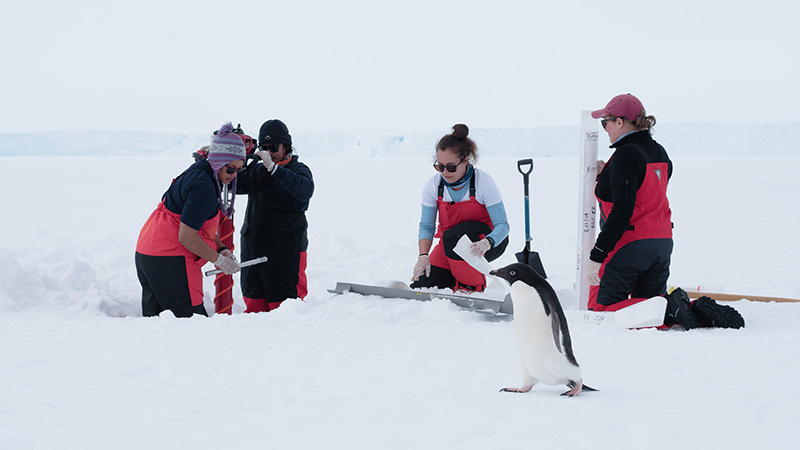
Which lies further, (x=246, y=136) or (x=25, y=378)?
(x=246, y=136)

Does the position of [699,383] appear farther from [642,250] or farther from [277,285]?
[277,285]

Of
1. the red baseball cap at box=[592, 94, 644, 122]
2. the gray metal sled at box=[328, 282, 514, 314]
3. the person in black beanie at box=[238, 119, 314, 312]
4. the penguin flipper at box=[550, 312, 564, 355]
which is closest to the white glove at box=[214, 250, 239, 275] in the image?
the person in black beanie at box=[238, 119, 314, 312]

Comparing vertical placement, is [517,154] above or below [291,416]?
above

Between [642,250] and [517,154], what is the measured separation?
32.2 m

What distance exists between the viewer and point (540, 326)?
2.06m

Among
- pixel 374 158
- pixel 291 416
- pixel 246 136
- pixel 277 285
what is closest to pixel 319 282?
pixel 277 285

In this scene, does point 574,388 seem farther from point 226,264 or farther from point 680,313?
point 226,264

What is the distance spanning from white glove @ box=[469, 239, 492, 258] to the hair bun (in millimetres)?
675

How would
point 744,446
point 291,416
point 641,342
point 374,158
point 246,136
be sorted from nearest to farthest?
point 744,446, point 291,416, point 641,342, point 246,136, point 374,158

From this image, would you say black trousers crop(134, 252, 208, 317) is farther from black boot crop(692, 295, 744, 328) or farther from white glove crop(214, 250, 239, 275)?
black boot crop(692, 295, 744, 328)

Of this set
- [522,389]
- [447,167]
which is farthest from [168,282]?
[522,389]

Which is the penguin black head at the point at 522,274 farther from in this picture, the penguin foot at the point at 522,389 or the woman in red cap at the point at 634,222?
the woman in red cap at the point at 634,222

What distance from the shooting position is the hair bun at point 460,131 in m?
3.89

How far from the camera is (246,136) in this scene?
4.07 meters
